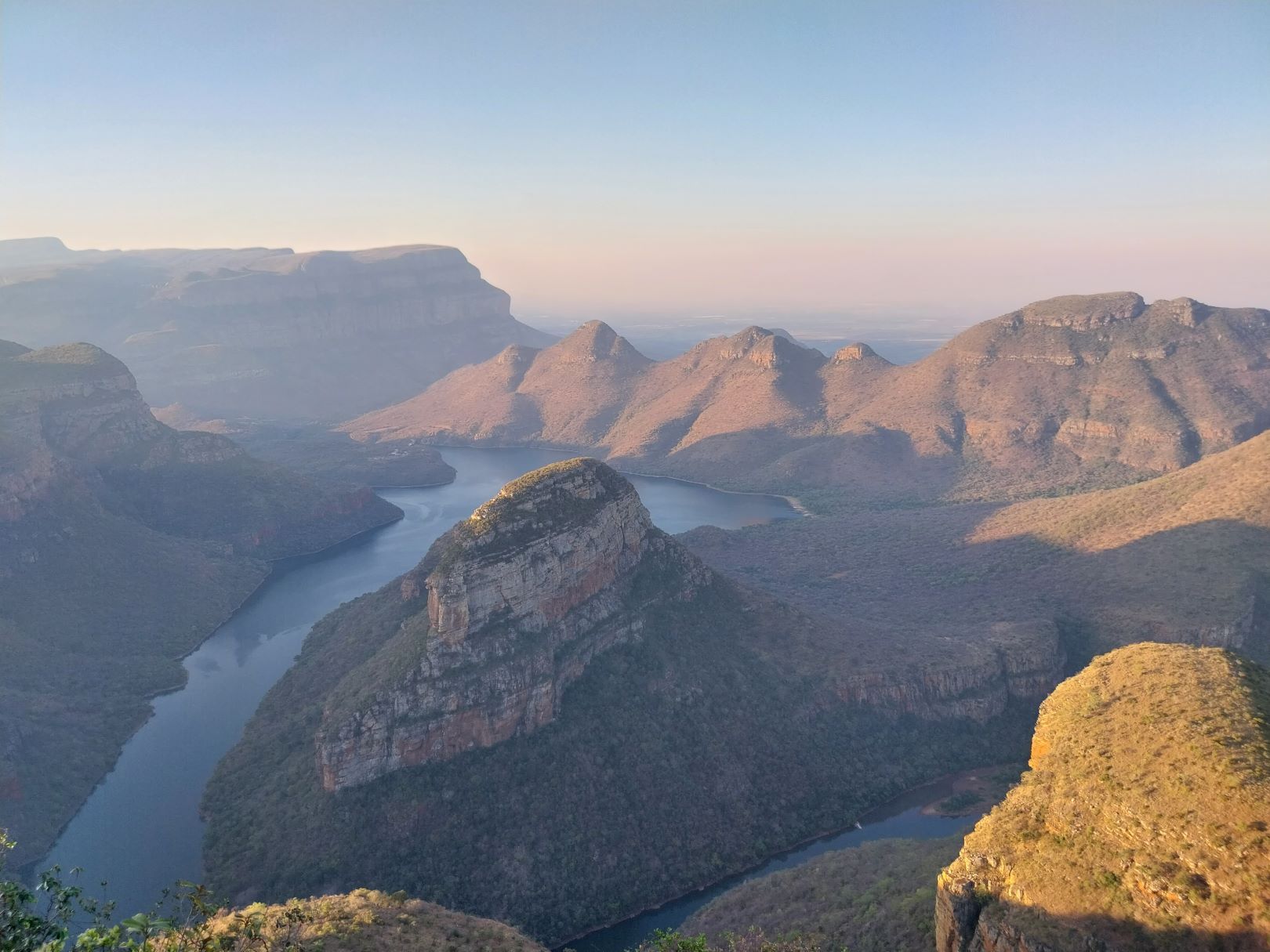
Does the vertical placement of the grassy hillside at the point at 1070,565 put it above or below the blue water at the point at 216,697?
above

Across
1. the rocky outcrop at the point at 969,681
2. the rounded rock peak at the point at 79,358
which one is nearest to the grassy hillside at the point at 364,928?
the rocky outcrop at the point at 969,681

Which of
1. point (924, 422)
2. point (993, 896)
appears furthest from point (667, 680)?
point (924, 422)

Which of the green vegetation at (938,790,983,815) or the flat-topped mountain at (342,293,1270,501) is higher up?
the flat-topped mountain at (342,293,1270,501)

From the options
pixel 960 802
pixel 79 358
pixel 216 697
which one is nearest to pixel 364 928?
pixel 960 802

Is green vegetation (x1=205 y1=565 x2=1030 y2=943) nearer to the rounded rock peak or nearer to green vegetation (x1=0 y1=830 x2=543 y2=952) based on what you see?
green vegetation (x1=0 y1=830 x2=543 y2=952)

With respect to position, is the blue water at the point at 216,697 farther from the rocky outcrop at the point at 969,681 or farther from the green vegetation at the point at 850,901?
the rocky outcrop at the point at 969,681

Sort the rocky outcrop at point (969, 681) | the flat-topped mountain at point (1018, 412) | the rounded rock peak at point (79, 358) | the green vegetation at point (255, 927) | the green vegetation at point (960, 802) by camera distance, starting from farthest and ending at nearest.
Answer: the flat-topped mountain at point (1018, 412), the rounded rock peak at point (79, 358), the rocky outcrop at point (969, 681), the green vegetation at point (960, 802), the green vegetation at point (255, 927)

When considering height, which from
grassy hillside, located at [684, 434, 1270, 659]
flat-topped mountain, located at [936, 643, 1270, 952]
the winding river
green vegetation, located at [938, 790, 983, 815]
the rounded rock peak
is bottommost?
the winding river

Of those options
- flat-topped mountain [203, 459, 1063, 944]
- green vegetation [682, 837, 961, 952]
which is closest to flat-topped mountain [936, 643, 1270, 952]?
green vegetation [682, 837, 961, 952]
